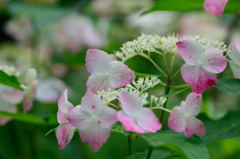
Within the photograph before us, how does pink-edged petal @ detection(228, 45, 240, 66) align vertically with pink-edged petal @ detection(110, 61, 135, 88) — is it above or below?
above

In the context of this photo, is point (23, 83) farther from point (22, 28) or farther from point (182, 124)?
point (22, 28)

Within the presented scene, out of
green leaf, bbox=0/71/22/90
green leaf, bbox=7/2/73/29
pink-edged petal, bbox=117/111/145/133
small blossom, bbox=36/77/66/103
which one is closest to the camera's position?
pink-edged petal, bbox=117/111/145/133

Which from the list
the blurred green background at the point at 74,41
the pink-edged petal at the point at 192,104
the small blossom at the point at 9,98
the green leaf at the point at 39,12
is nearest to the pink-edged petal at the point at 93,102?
the pink-edged petal at the point at 192,104

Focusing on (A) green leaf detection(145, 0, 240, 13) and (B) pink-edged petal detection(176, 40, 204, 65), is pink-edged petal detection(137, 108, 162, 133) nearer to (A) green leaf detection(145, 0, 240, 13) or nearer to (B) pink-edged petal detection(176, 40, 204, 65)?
(B) pink-edged petal detection(176, 40, 204, 65)

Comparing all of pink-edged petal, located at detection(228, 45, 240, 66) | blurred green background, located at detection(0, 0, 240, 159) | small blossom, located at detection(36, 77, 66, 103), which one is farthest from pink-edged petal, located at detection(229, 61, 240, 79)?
small blossom, located at detection(36, 77, 66, 103)

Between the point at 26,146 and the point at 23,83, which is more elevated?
the point at 23,83

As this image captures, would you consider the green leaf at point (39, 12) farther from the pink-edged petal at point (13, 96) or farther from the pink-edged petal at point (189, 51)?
the pink-edged petal at point (189, 51)

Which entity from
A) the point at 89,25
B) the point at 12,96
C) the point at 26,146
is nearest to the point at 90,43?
the point at 89,25

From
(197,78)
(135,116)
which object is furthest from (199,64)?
(135,116)

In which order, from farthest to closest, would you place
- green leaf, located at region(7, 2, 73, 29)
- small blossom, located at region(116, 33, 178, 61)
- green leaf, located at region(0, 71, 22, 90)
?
green leaf, located at region(7, 2, 73, 29), green leaf, located at region(0, 71, 22, 90), small blossom, located at region(116, 33, 178, 61)
